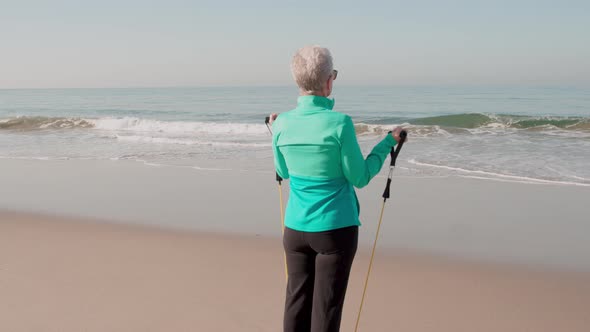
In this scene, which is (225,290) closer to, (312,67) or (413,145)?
(312,67)

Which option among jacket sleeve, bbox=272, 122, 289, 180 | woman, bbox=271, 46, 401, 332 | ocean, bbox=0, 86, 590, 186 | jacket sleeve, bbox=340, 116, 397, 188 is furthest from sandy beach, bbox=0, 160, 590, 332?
ocean, bbox=0, 86, 590, 186

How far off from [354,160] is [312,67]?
44cm

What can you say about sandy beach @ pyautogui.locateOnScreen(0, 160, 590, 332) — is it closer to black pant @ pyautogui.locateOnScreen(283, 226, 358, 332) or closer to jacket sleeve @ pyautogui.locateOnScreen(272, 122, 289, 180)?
black pant @ pyautogui.locateOnScreen(283, 226, 358, 332)

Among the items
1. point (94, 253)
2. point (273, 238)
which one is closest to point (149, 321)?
point (94, 253)

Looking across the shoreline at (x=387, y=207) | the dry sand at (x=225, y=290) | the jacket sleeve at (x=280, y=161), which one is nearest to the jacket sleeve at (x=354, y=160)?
the jacket sleeve at (x=280, y=161)

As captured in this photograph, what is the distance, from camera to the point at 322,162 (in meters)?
2.37

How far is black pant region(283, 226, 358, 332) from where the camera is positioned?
2500mm

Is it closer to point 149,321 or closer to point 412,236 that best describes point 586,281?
point 412,236

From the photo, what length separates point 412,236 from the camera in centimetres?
586

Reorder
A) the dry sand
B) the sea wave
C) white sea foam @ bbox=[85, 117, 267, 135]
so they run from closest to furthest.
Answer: the dry sand → the sea wave → white sea foam @ bbox=[85, 117, 267, 135]

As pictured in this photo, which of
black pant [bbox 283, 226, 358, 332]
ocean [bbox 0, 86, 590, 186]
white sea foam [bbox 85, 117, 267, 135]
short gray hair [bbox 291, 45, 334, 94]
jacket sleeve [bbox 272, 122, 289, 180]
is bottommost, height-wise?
white sea foam [bbox 85, 117, 267, 135]

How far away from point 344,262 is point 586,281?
3.05 metres

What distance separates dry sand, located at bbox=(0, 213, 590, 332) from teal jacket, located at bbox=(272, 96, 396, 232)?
151 cm

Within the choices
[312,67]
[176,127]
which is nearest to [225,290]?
[312,67]
